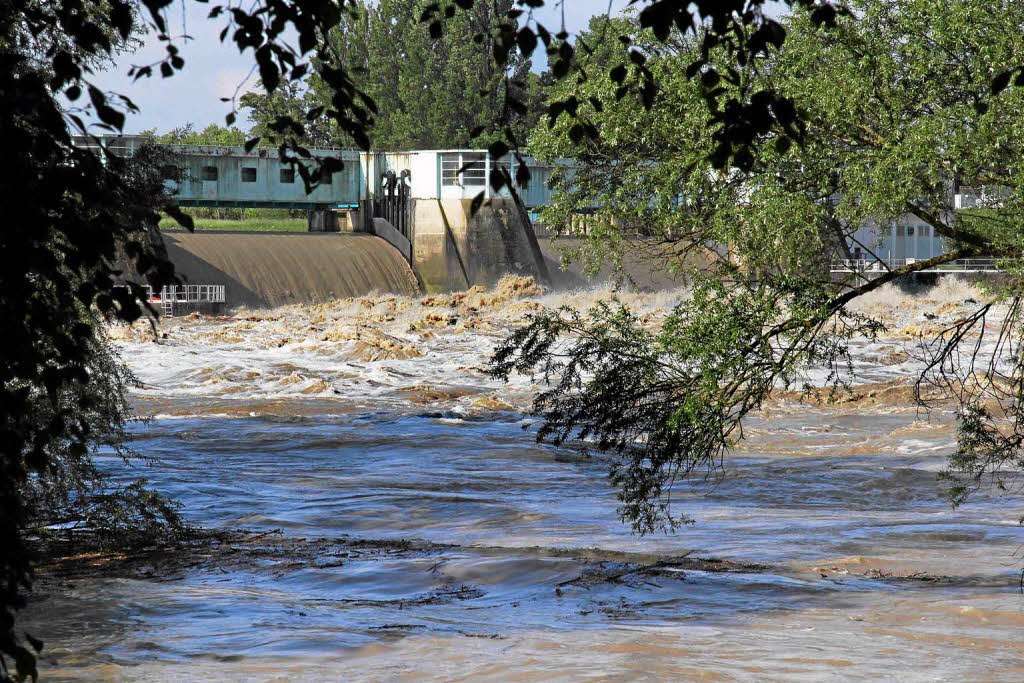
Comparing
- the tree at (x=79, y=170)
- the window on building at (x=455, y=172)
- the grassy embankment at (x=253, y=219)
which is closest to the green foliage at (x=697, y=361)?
the tree at (x=79, y=170)

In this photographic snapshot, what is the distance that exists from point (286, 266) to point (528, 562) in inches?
1197

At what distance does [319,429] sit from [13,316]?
18.1 meters

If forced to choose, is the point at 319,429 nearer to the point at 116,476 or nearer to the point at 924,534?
the point at 116,476

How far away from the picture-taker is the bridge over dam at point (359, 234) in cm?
3912

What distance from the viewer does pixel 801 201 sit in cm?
927

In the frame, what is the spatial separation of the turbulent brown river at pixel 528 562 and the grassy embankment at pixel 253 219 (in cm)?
3854

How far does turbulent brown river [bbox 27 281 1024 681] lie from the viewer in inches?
294

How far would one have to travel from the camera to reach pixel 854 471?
57.4 feet

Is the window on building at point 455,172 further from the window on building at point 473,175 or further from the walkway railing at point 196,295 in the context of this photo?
the walkway railing at point 196,295

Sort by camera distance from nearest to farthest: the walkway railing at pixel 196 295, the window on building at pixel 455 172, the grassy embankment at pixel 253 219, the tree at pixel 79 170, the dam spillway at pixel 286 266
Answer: the tree at pixel 79 170 < the walkway railing at pixel 196 295 < the dam spillway at pixel 286 266 < the window on building at pixel 455 172 < the grassy embankment at pixel 253 219

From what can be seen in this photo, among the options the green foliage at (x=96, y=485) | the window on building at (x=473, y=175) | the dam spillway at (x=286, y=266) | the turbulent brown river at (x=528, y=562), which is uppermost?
the window on building at (x=473, y=175)

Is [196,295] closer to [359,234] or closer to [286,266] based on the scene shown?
[286,266]

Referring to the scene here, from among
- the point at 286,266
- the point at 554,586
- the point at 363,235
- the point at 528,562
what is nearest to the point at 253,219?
the point at 363,235

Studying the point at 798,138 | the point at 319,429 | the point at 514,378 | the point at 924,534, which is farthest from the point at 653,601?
the point at 514,378
